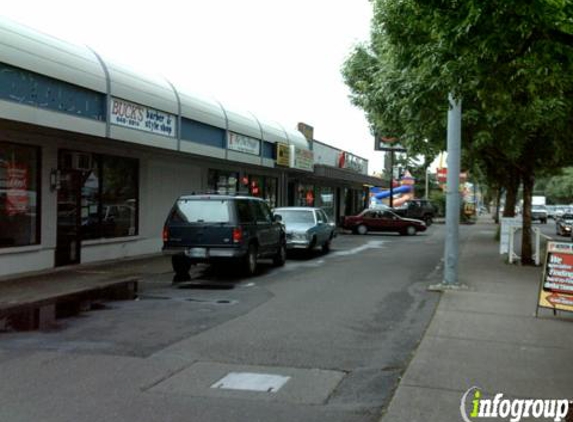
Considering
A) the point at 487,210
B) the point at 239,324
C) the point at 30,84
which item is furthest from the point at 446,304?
the point at 487,210

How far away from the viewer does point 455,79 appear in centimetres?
661

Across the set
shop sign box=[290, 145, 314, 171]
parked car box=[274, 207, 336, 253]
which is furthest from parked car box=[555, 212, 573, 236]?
parked car box=[274, 207, 336, 253]

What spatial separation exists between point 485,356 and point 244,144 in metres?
15.3

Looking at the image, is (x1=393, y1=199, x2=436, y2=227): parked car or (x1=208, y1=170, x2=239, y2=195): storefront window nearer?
(x1=208, y1=170, x2=239, y2=195): storefront window

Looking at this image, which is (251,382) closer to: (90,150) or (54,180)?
(54,180)

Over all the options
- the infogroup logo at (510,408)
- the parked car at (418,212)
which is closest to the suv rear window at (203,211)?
the infogroup logo at (510,408)

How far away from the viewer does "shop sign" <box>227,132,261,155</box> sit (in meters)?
20.1

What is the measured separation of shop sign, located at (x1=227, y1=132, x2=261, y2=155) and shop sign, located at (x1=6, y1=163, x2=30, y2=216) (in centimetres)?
756

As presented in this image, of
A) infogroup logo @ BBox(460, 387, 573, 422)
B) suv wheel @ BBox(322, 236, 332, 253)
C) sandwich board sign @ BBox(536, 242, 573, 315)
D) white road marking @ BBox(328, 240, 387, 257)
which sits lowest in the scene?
infogroup logo @ BBox(460, 387, 573, 422)

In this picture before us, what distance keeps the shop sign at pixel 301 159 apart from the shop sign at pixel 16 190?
1348cm

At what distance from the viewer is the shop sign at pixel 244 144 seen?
2014 centimetres

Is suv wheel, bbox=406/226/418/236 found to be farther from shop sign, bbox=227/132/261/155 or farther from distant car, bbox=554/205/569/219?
distant car, bbox=554/205/569/219

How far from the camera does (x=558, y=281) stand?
9.25 meters

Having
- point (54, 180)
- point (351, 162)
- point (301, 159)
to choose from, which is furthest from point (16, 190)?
point (351, 162)
